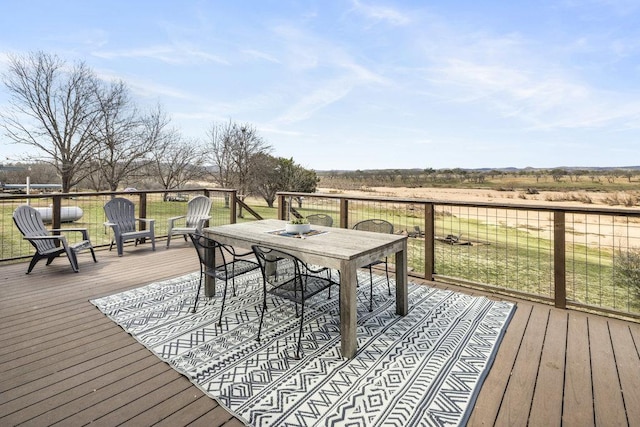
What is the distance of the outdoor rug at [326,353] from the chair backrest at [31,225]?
170cm

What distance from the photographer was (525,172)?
16438 millimetres

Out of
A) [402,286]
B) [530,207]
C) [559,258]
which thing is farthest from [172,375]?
[559,258]

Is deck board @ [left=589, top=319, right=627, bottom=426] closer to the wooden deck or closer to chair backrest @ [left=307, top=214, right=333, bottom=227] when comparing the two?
the wooden deck

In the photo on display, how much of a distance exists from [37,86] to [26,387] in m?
14.2

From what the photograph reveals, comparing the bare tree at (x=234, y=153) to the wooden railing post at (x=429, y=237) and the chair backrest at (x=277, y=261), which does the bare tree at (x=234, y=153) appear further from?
the wooden railing post at (x=429, y=237)

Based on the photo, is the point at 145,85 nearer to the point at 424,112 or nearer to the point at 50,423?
the point at 424,112

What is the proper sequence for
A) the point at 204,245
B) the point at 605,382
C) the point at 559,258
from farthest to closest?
the point at 559,258 → the point at 204,245 → the point at 605,382

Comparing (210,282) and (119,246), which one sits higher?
(119,246)

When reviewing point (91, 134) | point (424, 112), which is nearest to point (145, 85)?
point (91, 134)

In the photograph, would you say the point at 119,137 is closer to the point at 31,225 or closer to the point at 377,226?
the point at 31,225

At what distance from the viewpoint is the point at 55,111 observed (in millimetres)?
12305

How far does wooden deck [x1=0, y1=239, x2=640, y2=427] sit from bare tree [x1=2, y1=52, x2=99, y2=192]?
11868mm

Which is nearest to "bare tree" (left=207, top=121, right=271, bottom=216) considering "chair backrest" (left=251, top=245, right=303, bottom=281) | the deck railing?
the deck railing

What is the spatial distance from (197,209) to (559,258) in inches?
225
